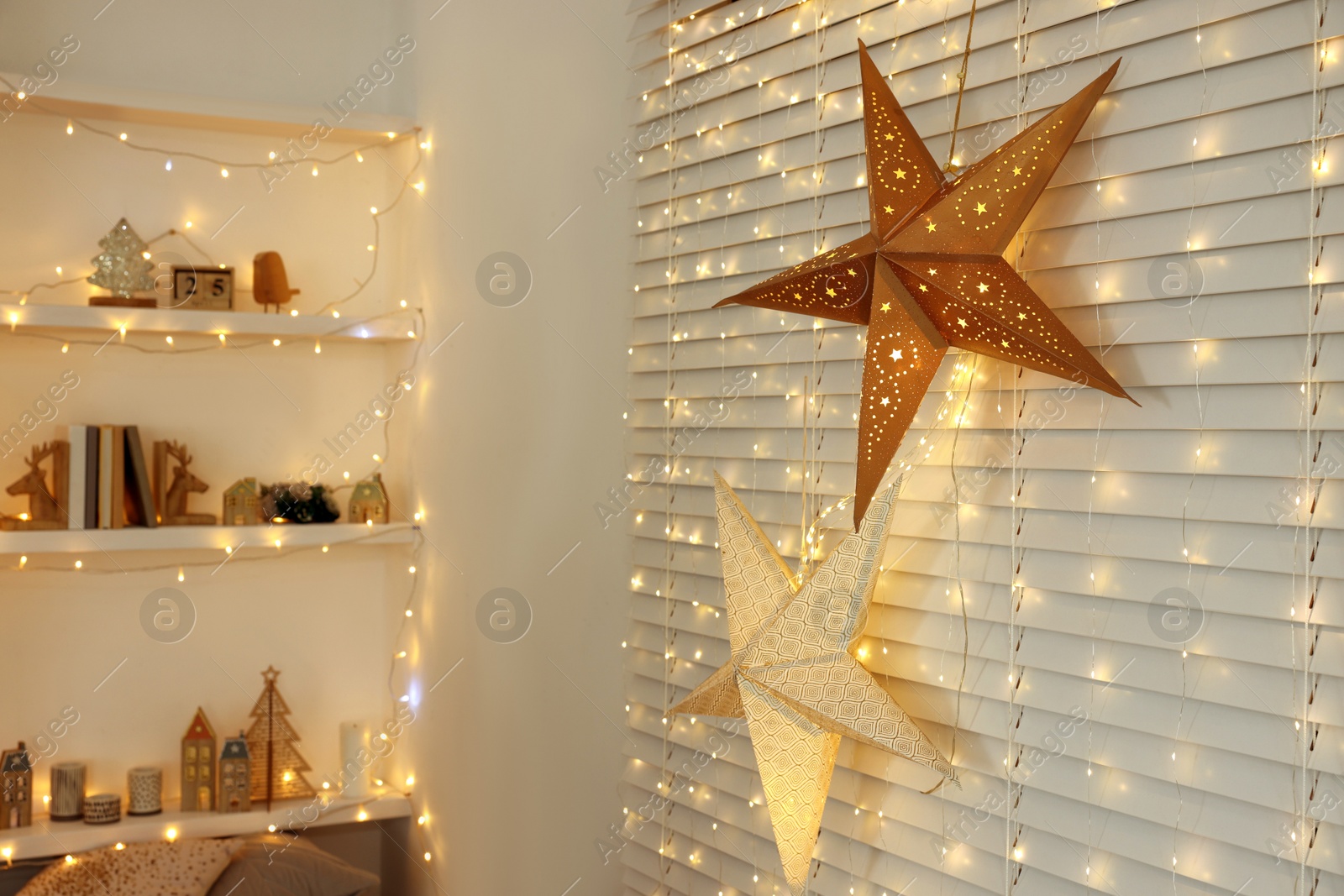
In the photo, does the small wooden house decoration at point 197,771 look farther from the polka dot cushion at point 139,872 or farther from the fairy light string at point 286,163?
the fairy light string at point 286,163

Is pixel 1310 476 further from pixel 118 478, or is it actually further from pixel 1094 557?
pixel 118 478

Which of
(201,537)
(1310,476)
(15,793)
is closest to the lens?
(1310,476)

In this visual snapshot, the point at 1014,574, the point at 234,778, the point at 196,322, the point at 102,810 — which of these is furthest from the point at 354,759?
the point at 1014,574

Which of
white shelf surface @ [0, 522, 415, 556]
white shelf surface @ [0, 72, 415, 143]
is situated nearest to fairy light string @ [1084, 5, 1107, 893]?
white shelf surface @ [0, 522, 415, 556]

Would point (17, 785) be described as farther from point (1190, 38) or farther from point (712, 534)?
point (1190, 38)

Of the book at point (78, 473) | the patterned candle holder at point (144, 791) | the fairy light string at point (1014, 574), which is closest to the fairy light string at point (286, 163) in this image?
the book at point (78, 473)

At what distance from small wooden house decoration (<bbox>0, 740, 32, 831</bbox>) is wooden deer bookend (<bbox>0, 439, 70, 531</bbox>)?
56 cm

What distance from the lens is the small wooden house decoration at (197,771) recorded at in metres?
2.69

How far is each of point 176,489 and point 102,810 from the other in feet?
2.60

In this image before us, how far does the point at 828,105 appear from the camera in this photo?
5.84ft

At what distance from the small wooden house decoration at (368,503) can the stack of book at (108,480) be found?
487mm

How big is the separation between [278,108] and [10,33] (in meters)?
0.64

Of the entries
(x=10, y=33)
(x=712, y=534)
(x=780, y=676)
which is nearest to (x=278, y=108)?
(x=10, y=33)

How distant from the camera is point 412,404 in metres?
2.89
